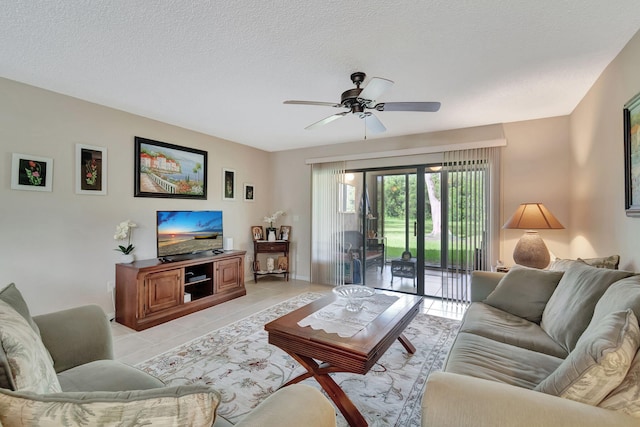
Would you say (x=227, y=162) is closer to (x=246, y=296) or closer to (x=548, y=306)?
(x=246, y=296)

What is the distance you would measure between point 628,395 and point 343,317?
57.7 inches

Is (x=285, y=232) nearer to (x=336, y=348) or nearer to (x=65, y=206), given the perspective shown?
(x=65, y=206)

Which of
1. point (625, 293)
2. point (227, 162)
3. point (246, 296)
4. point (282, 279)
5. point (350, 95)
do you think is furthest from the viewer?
point (282, 279)

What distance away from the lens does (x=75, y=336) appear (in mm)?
1573

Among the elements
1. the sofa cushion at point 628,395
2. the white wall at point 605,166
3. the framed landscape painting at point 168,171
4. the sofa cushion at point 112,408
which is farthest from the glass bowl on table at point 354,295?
the framed landscape painting at point 168,171

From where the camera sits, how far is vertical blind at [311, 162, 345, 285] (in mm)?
4926

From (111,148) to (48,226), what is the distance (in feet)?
3.44

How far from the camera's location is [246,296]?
428cm

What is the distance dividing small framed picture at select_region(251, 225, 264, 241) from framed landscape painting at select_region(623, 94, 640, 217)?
462cm

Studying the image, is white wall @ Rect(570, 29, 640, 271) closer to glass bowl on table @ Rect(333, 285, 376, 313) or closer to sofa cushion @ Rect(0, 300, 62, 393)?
glass bowl on table @ Rect(333, 285, 376, 313)

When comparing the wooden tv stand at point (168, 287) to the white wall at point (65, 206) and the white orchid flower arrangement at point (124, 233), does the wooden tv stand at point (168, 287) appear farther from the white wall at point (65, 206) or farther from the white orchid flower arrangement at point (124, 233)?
the white wall at point (65, 206)

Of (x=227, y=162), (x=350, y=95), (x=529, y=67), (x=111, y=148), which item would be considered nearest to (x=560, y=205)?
(x=529, y=67)

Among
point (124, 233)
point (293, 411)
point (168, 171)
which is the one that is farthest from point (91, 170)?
point (293, 411)

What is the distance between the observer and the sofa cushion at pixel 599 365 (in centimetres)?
97
